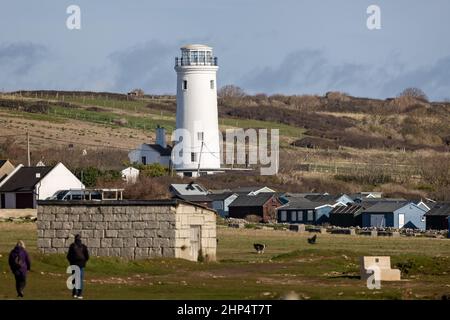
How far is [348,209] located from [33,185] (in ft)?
80.7

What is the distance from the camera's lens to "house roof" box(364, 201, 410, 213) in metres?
105

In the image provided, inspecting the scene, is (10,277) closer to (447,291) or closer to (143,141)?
(447,291)

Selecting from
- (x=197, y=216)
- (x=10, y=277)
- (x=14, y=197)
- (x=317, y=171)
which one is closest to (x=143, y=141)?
(x=317, y=171)

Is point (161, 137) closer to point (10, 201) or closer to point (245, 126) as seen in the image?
point (10, 201)

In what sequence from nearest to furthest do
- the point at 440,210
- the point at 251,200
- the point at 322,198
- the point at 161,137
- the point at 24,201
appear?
the point at 24,201, the point at 440,210, the point at 251,200, the point at 322,198, the point at 161,137

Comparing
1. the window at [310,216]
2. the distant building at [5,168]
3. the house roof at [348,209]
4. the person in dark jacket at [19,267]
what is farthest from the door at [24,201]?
the person in dark jacket at [19,267]

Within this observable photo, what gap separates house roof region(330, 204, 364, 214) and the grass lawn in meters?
44.3

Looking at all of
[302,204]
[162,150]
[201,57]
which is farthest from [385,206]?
[162,150]

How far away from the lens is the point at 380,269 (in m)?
43.5

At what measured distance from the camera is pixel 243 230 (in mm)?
86000

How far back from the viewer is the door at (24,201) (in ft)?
313

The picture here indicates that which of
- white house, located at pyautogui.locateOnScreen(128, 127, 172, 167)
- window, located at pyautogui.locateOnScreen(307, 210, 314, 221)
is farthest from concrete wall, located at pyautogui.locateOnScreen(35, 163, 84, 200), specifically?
white house, located at pyautogui.locateOnScreen(128, 127, 172, 167)

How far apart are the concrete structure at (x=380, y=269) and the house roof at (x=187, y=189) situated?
58360 mm

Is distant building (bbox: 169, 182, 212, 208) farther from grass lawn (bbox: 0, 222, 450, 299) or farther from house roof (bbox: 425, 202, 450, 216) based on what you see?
grass lawn (bbox: 0, 222, 450, 299)
